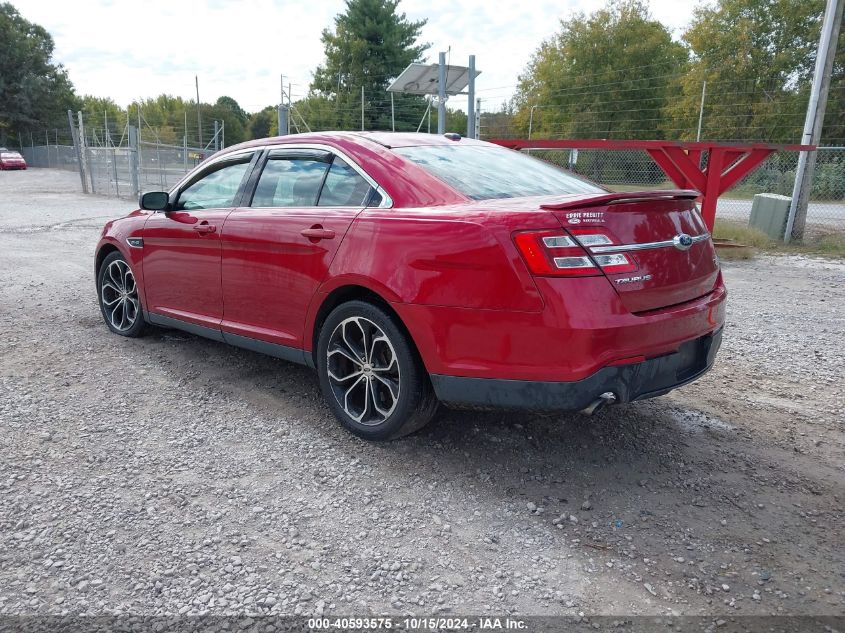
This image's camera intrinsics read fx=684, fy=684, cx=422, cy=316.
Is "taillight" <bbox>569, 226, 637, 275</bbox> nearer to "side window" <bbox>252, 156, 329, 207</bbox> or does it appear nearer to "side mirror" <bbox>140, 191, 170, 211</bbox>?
"side window" <bbox>252, 156, 329, 207</bbox>

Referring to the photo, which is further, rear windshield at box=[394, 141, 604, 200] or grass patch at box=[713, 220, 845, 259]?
grass patch at box=[713, 220, 845, 259]

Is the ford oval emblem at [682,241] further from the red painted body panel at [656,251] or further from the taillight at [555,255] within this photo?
the taillight at [555,255]

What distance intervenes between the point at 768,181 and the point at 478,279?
1843 centimetres

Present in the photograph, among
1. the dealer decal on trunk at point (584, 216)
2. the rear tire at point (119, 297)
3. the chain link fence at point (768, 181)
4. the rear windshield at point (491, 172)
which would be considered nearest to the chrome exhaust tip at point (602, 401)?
the dealer decal on trunk at point (584, 216)

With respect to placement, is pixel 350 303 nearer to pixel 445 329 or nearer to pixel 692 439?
pixel 445 329

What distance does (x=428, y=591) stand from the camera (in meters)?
2.35

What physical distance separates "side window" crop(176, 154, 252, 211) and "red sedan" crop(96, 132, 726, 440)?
20 mm

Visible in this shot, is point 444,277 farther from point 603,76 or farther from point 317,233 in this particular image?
point 603,76

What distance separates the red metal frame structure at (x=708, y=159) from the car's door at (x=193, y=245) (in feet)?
19.2

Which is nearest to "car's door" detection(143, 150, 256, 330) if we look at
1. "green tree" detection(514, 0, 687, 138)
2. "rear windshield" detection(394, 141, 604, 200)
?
"rear windshield" detection(394, 141, 604, 200)

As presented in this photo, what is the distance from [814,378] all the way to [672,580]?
2723mm

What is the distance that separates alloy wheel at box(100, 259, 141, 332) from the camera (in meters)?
5.26

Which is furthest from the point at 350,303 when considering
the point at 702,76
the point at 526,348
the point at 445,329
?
the point at 702,76

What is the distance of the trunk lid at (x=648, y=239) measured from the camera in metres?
A: 2.80
